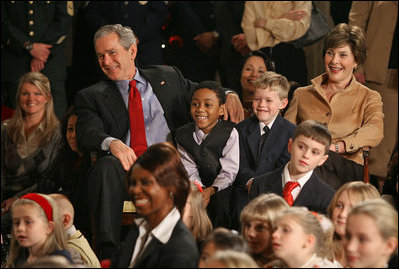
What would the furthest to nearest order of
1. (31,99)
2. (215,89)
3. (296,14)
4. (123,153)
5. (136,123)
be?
(296,14) < (31,99) < (136,123) < (215,89) < (123,153)

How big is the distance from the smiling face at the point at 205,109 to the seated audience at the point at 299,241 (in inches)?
53.1

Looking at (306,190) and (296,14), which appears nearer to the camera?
(306,190)

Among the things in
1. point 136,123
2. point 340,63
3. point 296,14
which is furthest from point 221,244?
point 296,14

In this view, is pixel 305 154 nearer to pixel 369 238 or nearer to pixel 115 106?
pixel 369 238

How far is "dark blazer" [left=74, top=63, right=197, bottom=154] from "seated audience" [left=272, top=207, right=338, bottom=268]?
5.22 feet

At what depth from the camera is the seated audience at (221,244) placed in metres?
3.21

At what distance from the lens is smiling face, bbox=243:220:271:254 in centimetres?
361

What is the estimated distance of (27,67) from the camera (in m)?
6.18

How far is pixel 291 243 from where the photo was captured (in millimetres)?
3352

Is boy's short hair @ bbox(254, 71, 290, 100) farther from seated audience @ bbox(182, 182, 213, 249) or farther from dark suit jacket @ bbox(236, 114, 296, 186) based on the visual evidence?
seated audience @ bbox(182, 182, 213, 249)

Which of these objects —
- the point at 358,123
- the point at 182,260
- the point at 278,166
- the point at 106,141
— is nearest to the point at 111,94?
the point at 106,141

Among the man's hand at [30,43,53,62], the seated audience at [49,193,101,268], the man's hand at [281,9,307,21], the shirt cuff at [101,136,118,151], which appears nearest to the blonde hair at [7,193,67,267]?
the seated audience at [49,193,101,268]

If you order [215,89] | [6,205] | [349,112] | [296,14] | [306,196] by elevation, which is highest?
[296,14]

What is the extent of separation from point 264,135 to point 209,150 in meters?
0.32
